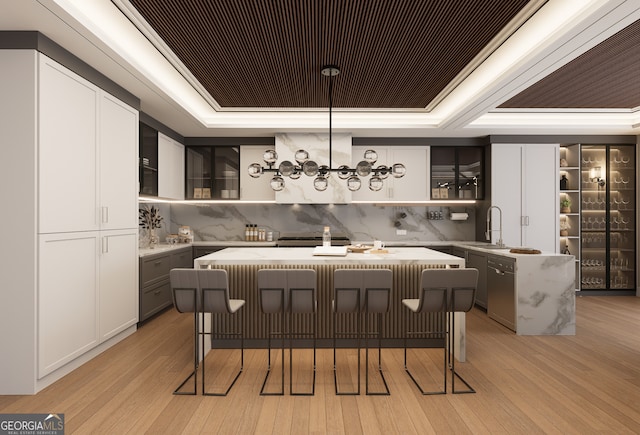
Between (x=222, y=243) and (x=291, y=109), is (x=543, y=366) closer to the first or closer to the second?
(x=291, y=109)

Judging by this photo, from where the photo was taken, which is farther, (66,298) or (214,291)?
(66,298)

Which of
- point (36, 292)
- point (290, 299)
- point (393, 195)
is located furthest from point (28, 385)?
point (393, 195)

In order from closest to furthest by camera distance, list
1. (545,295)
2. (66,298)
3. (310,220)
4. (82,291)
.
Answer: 1. (66,298)
2. (82,291)
3. (545,295)
4. (310,220)

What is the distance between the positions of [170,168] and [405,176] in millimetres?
3672

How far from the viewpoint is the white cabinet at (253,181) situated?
6.20 meters

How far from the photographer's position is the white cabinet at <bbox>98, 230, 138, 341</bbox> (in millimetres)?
3522

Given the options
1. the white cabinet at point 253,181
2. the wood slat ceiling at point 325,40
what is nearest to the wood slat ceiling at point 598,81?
the wood slat ceiling at point 325,40

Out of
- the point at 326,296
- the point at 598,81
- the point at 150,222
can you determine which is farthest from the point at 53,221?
the point at 598,81

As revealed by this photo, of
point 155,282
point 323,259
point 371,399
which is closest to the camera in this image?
point 371,399

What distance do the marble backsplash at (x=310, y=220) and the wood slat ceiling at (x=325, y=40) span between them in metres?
2.40

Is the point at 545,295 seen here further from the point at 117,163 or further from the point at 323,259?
the point at 117,163

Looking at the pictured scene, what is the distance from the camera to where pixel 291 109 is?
212 inches

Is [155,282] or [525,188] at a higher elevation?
[525,188]

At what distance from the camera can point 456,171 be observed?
631cm
